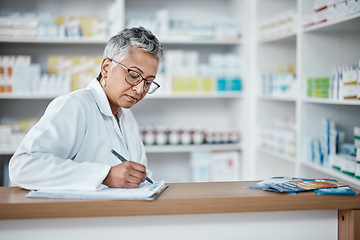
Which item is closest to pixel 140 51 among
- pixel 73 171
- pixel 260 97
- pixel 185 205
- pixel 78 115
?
pixel 78 115

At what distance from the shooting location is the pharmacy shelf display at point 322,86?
243 centimetres

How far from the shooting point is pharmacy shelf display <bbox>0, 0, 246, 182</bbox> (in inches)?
144

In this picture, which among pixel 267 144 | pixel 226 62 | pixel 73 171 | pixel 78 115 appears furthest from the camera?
pixel 226 62

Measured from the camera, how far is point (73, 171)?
136cm

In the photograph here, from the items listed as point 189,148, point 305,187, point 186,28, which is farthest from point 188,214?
point 186,28

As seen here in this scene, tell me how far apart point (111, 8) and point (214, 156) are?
173 centimetres

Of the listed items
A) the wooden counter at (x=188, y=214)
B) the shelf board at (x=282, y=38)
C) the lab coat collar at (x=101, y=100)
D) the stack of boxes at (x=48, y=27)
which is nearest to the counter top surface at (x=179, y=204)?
the wooden counter at (x=188, y=214)

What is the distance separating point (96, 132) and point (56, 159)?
13.9 inches

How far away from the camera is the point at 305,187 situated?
1392mm

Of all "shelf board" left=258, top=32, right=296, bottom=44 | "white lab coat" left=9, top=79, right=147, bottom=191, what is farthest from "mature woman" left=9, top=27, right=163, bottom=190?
"shelf board" left=258, top=32, right=296, bottom=44

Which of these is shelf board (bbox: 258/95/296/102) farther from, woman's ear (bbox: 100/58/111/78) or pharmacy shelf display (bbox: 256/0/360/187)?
woman's ear (bbox: 100/58/111/78)

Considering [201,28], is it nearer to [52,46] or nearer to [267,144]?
[267,144]

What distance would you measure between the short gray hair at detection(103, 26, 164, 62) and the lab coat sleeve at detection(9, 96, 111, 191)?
291 millimetres

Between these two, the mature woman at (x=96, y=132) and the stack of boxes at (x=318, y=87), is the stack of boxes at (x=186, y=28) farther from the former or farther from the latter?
the mature woman at (x=96, y=132)
